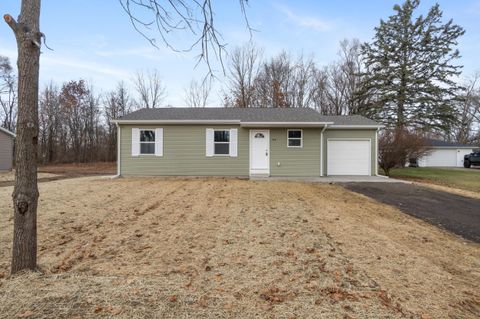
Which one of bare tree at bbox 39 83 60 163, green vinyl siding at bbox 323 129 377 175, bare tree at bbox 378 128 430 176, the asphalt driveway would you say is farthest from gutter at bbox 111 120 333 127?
bare tree at bbox 39 83 60 163

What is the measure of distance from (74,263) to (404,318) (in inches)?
134

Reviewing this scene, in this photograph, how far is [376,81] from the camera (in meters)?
26.0

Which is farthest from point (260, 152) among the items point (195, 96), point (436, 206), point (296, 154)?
point (195, 96)

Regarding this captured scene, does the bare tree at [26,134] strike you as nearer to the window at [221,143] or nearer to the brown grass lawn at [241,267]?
the brown grass lawn at [241,267]

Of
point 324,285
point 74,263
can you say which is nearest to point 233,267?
point 324,285

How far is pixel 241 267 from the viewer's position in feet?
10.2

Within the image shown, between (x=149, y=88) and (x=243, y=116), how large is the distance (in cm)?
2098

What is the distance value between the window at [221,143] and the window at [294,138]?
2849mm

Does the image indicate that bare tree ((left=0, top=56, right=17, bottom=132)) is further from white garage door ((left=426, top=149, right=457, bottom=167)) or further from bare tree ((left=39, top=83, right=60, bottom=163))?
white garage door ((left=426, top=149, right=457, bottom=167))

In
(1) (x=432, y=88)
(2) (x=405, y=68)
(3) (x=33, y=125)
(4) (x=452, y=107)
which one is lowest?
(3) (x=33, y=125)

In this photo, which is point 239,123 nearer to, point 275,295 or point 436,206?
point 436,206

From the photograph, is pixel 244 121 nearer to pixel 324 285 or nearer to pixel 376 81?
pixel 324 285

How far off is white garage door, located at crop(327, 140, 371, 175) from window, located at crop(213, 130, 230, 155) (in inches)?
196

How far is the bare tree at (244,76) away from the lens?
87.2 ft
